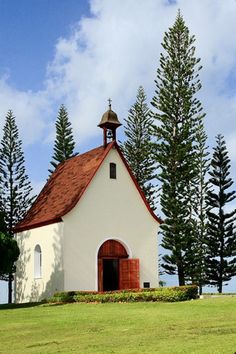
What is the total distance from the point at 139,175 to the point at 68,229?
1514cm

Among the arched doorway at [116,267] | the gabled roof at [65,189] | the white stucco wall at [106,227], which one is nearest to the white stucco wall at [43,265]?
the gabled roof at [65,189]

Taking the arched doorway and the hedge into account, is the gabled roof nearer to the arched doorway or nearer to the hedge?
the arched doorway

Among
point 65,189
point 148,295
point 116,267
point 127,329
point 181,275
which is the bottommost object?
point 127,329

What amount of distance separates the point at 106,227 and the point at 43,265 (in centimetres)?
369

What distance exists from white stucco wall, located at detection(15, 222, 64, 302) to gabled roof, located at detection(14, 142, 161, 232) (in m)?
0.46

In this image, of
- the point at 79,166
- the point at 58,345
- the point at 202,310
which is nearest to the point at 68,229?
the point at 79,166

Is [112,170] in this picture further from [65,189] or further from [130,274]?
[130,274]

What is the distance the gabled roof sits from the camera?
2697cm

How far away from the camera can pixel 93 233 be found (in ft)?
88.1

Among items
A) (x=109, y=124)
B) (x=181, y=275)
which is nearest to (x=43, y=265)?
(x=109, y=124)

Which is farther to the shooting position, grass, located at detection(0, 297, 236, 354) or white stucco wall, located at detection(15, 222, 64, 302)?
white stucco wall, located at detection(15, 222, 64, 302)

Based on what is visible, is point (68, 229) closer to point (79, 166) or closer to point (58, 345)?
point (79, 166)

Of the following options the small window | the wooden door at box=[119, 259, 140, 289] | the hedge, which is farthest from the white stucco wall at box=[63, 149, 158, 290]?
the hedge

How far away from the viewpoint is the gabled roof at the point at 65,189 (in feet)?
88.5
